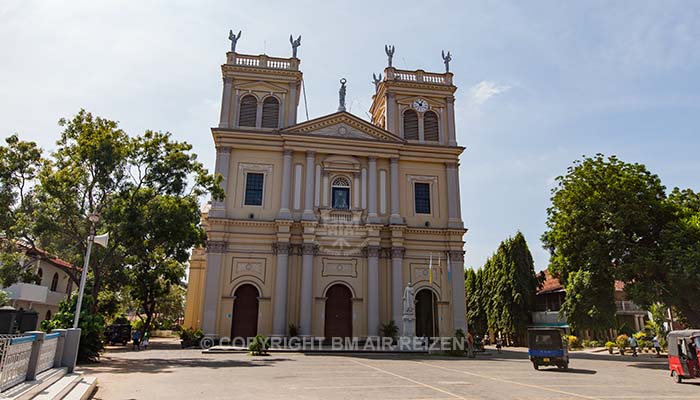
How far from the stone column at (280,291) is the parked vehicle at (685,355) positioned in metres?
17.9

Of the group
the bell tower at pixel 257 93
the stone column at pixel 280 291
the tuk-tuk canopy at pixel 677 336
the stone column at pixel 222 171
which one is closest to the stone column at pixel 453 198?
the stone column at pixel 280 291

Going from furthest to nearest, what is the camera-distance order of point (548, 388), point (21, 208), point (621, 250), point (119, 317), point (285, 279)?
point (119, 317)
point (285, 279)
point (621, 250)
point (21, 208)
point (548, 388)

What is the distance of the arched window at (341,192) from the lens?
29.5m

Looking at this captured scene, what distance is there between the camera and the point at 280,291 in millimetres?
26328

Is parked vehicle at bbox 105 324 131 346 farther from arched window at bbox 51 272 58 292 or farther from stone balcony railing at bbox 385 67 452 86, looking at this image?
stone balcony railing at bbox 385 67 452 86

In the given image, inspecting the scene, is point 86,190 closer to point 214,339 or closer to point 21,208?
point 21,208

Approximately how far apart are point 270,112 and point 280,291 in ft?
38.5

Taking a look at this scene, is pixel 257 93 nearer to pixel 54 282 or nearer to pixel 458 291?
pixel 458 291

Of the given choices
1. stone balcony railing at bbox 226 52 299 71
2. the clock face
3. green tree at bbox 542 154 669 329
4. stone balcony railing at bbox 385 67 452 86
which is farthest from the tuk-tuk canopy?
stone balcony railing at bbox 226 52 299 71

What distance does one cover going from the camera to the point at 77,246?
18406mm

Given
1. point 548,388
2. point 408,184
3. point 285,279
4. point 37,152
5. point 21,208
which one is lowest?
point 548,388

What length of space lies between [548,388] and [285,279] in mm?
17495

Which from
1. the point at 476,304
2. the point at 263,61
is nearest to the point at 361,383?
the point at 263,61

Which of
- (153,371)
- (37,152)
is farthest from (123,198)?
(153,371)
